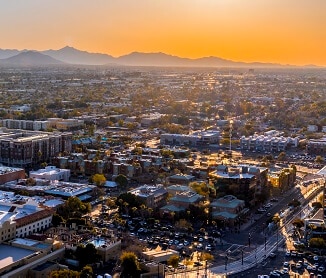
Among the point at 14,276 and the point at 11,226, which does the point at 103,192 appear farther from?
the point at 14,276

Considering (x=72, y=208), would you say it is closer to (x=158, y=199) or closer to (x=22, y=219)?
(x=22, y=219)

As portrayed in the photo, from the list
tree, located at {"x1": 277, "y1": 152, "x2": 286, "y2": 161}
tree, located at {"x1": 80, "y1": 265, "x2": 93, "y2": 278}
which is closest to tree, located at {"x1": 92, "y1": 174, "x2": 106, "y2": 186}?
tree, located at {"x1": 80, "y1": 265, "x2": 93, "y2": 278}

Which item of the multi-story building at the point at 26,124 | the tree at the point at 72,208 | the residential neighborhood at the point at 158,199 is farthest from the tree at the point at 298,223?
the multi-story building at the point at 26,124

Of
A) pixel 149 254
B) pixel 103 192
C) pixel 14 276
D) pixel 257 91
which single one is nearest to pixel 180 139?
pixel 103 192

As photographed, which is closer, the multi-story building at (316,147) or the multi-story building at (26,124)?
the multi-story building at (316,147)

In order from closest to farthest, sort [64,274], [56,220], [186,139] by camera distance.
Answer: [64,274], [56,220], [186,139]

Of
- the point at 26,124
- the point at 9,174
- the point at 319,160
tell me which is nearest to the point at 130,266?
the point at 9,174

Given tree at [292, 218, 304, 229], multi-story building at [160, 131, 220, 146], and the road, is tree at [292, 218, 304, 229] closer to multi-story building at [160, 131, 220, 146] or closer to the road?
the road

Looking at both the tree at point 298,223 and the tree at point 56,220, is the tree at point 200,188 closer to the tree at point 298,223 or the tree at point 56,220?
the tree at point 298,223
